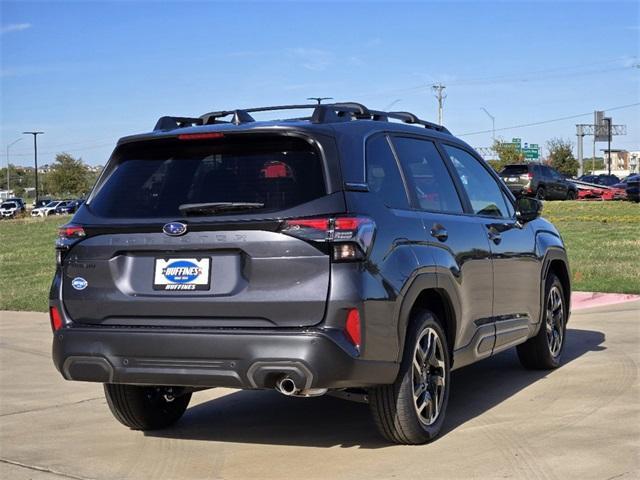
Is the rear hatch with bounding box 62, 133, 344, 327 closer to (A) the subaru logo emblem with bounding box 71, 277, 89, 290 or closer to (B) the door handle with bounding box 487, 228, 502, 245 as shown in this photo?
(A) the subaru logo emblem with bounding box 71, 277, 89, 290

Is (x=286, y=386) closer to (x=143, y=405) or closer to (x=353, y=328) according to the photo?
(x=353, y=328)

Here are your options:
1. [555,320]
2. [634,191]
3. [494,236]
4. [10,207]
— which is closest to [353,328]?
[494,236]

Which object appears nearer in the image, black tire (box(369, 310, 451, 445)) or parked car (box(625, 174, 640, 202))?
black tire (box(369, 310, 451, 445))

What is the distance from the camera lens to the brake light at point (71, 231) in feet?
19.2

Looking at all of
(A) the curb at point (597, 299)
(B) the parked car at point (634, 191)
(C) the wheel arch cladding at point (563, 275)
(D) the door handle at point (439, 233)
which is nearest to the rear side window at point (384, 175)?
(D) the door handle at point (439, 233)

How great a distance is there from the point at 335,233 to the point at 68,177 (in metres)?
123

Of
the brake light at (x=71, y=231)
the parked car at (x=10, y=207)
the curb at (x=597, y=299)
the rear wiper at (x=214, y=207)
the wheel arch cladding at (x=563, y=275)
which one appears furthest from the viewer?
the parked car at (x=10, y=207)

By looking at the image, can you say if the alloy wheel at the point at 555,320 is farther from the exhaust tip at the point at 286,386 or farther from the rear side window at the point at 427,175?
the exhaust tip at the point at 286,386

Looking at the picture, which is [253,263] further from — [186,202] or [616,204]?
[616,204]

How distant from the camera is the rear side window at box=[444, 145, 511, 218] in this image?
7.30 metres

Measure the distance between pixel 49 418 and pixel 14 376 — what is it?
1840 millimetres

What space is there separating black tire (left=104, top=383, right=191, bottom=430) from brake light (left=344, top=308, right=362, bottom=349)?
1667mm

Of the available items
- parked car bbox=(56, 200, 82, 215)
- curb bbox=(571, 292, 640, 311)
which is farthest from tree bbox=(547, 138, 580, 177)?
curb bbox=(571, 292, 640, 311)

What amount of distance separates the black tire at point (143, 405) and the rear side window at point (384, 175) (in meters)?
1.88
